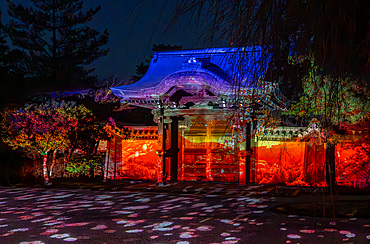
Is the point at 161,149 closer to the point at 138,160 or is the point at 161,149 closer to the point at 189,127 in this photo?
the point at 189,127

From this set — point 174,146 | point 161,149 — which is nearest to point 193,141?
point 174,146

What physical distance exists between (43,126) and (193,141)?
6195mm

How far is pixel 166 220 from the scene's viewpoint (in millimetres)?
9250

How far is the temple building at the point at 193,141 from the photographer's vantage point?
50.9 feet

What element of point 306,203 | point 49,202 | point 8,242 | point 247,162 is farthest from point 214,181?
point 8,242

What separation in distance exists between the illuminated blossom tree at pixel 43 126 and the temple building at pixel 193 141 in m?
2.17

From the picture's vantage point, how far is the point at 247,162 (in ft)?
54.6

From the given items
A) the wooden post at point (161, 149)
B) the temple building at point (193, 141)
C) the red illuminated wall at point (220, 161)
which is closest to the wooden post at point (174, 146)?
the temple building at point (193, 141)

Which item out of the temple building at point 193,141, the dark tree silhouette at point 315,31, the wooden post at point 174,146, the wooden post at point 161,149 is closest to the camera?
the dark tree silhouette at point 315,31

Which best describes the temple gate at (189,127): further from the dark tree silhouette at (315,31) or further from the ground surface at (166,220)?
the dark tree silhouette at (315,31)

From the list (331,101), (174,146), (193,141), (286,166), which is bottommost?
(286,166)

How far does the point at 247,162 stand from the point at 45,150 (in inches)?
330

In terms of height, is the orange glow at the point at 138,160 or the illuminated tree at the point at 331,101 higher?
the illuminated tree at the point at 331,101

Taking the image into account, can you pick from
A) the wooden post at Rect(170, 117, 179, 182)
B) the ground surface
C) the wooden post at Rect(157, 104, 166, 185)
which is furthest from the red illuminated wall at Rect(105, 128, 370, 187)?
the ground surface
